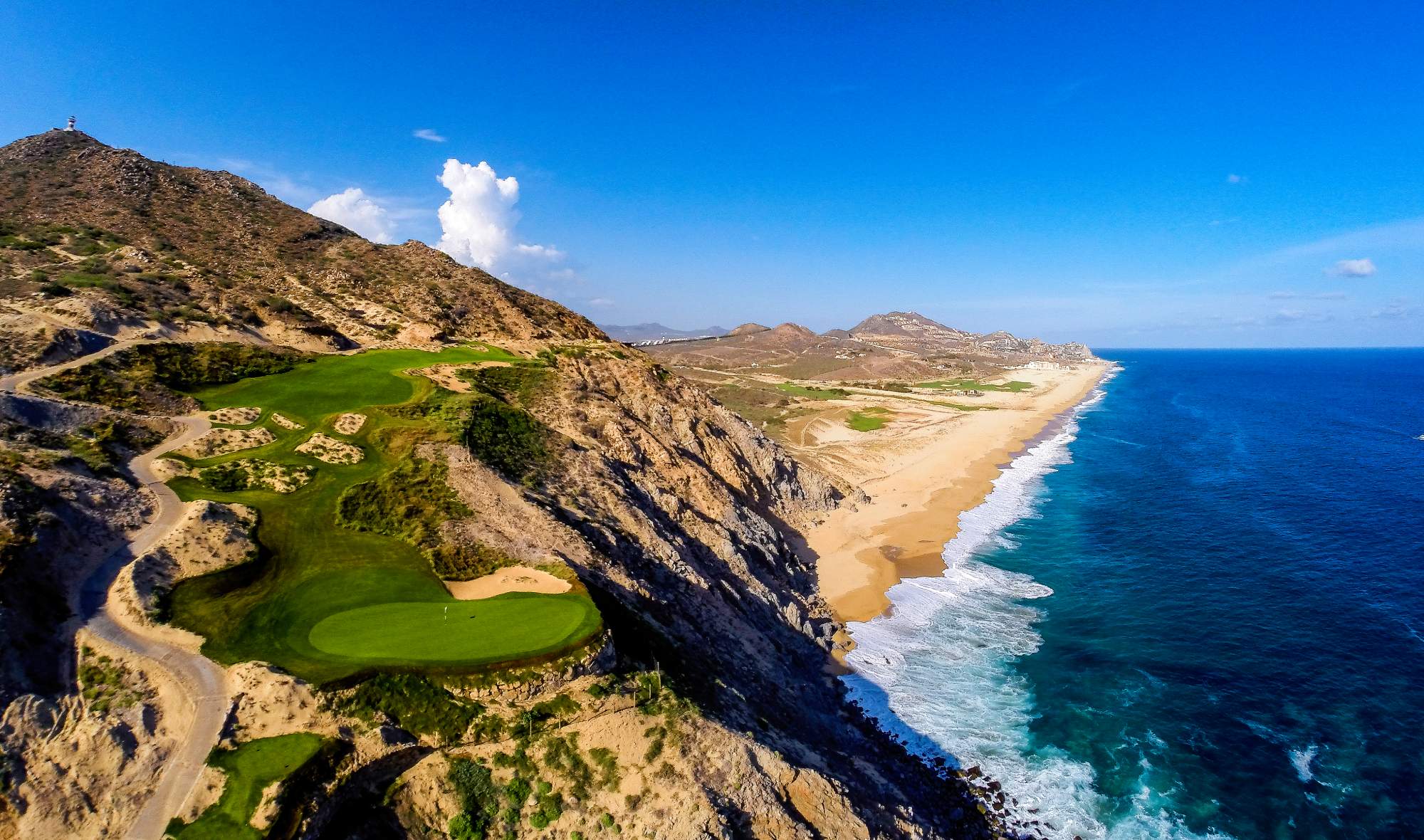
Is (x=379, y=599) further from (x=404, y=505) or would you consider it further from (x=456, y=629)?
(x=404, y=505)

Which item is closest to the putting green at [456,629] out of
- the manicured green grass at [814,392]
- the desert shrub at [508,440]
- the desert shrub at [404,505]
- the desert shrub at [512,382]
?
the desert shrub at [404,505]

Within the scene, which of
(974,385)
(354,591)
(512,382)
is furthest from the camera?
(974,385)

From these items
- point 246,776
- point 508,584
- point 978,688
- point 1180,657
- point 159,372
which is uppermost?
point 159,372

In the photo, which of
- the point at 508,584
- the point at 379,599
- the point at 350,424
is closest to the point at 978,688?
the point at 508,584

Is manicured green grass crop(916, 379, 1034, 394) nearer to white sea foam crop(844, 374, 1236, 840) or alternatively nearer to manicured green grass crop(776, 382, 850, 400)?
manicured green grass crop(776, 382, 850, 400)

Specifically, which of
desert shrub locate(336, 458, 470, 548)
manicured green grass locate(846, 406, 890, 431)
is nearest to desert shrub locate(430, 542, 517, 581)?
desert shrub locate(336, 458, 470, 548)

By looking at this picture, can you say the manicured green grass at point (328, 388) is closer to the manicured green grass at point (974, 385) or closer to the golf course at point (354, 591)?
the golf course at point (354, 591)

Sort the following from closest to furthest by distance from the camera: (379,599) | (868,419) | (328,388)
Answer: (379,599)
(328,388)
(868,419)
